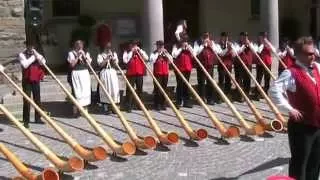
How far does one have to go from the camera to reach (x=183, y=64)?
14.0m

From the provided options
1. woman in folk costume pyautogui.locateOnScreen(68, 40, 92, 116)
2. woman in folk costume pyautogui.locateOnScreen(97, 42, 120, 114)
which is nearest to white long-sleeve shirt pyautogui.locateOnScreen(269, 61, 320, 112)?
A: woman in folk costume pyautogui.locateOnScreen(68, 40, 92, 116)

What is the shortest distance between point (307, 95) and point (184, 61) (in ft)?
26.0

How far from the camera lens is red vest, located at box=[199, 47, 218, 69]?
14.2 meters

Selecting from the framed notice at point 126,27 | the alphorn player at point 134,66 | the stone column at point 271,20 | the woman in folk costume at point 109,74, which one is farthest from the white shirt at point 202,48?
the framed notice at point 126,27

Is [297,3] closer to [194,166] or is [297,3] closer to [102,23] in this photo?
[102,23]

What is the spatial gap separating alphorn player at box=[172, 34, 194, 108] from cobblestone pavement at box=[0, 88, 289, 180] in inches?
57.8

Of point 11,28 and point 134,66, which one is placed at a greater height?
point 11,28

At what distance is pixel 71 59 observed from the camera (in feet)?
42.1

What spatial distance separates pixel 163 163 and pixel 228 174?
108 centimetres

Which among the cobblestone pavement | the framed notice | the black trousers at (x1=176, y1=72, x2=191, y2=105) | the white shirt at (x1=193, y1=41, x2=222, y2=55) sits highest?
the framed notice

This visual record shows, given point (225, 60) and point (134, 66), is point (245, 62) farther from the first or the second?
point (134, 66)

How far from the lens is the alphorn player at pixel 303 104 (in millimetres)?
6176

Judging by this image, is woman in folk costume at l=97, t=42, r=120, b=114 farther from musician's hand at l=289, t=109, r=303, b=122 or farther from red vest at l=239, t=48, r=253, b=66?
musician's hand at l=289, t=109, r=303, b=122

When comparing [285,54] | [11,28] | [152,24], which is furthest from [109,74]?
[11,28]
